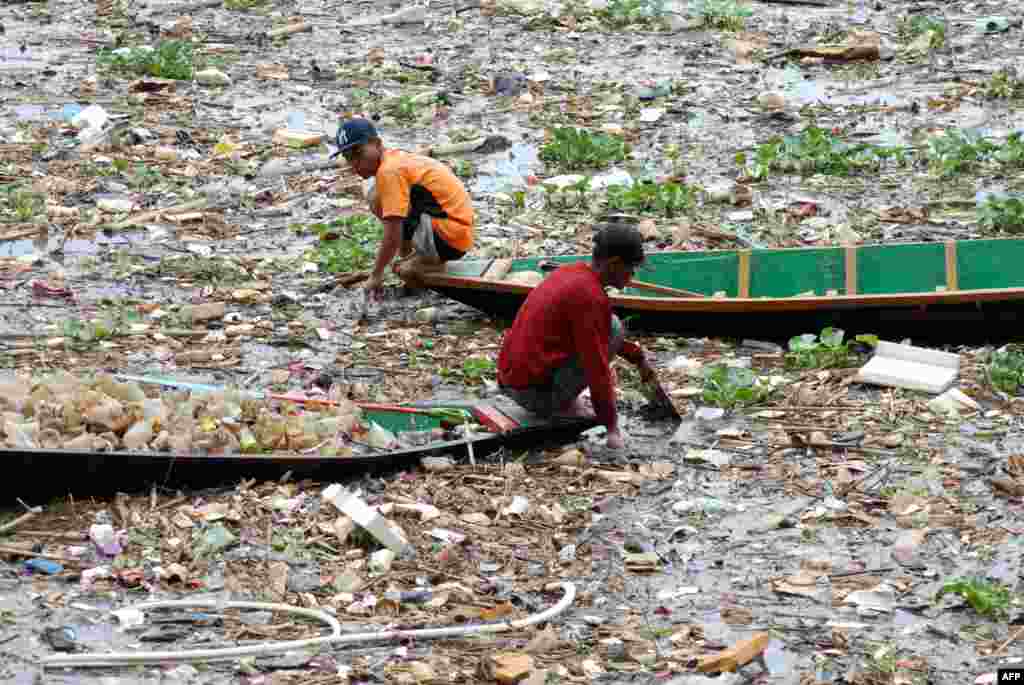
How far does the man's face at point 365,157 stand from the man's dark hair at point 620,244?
7.35ft

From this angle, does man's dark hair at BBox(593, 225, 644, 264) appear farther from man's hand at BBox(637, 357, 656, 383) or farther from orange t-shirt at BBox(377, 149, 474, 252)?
orange t-shirt at BBox(377, 149, 474, 252)

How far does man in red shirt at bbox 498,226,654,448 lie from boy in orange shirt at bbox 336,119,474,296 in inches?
66.7

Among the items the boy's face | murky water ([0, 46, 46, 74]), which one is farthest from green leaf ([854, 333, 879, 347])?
murky water ([0, 46, 46, 74])

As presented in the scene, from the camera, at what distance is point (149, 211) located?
1059 cm

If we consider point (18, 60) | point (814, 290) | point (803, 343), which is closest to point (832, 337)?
point (803, 343)

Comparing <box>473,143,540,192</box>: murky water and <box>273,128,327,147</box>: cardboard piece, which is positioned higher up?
<box>273,128,327,147</box>: cardboard piece

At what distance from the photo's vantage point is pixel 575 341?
22.3 feet

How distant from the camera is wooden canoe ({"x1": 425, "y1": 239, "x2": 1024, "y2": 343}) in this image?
313 inches

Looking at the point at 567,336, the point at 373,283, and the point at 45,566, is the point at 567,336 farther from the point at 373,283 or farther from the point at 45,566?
the point at 45,566

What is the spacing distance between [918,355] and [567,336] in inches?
81.2

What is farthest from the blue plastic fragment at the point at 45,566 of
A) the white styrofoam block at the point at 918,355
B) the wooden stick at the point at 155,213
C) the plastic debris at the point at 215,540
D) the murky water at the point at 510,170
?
the murky water at the point at 510,170

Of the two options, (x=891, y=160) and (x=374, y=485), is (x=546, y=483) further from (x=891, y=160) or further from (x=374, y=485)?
(x=891, y=160)

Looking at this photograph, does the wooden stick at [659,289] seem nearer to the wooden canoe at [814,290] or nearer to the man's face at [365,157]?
the wooden canoe at [814,290]

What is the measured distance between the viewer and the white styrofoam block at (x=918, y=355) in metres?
7.80
